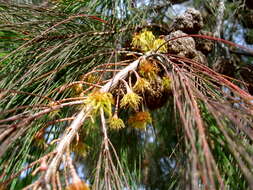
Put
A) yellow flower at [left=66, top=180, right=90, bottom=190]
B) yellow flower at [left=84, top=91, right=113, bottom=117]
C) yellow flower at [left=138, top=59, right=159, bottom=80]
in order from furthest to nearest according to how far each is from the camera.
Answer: yellow flower at [left=138, top=59, right=159, bottom=80] → yellow flower at [left=84, top=91, right=113, bottom=117] → yellow flower at [left=66, top=180, right=90, bottom=190]

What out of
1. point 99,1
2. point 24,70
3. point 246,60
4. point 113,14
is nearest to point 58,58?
point 24,70

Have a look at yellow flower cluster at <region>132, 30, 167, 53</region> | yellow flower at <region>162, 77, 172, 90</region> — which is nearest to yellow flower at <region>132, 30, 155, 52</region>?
yellow flower cluster at <region>132, 30, 167, 53</region>

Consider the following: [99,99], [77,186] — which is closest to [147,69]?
[99,99]

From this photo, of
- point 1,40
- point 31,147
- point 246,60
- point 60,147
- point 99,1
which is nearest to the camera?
point 60,147

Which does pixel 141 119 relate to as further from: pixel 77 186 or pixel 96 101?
pixel 77 186

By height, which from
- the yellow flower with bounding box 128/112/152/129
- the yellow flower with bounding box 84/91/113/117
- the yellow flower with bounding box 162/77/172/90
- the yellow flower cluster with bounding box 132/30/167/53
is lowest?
the yellow flower with bounding box 128/112/152/129

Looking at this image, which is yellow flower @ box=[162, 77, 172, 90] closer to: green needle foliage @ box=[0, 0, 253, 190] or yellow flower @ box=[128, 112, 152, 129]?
green needle foliage @ box=[0, 0, 253, 190]

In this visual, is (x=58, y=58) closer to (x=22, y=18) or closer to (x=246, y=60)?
(x=22, y=18)

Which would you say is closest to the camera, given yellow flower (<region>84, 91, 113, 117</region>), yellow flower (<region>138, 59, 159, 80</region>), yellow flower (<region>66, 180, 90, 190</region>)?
yellow flower (<region>66, 180, 90, 190</region>)
